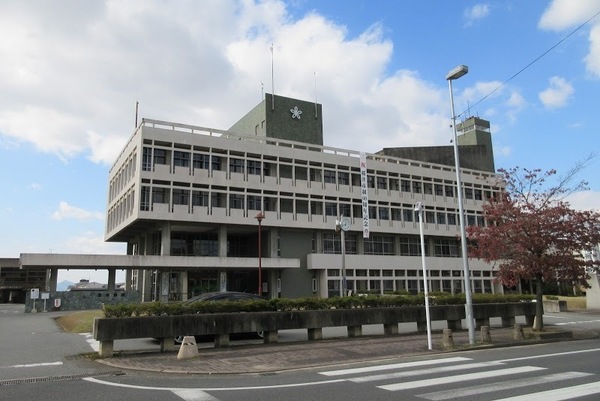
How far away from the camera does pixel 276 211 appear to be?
45.5 metres

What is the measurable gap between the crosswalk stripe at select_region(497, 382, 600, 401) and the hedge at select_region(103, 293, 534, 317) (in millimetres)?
9222

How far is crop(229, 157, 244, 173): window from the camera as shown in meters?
44.9

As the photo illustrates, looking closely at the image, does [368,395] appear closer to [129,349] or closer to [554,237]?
[129,349]

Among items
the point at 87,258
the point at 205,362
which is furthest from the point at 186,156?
the point at 205,362

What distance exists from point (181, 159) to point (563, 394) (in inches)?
1497

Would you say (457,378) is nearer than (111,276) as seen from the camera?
Yes

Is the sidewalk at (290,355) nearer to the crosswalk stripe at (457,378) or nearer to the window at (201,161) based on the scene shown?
the crosswalk stripe at (457,378)

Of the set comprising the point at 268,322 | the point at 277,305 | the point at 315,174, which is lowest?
the point at 268,322

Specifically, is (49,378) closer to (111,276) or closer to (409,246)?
(111,276)

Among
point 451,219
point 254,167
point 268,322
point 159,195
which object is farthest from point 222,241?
point 451,219

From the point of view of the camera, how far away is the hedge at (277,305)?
548 inches

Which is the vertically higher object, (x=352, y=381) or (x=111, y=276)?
(x=111, y=276)

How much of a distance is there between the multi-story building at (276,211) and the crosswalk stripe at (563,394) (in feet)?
102

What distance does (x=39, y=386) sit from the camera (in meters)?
9.42
